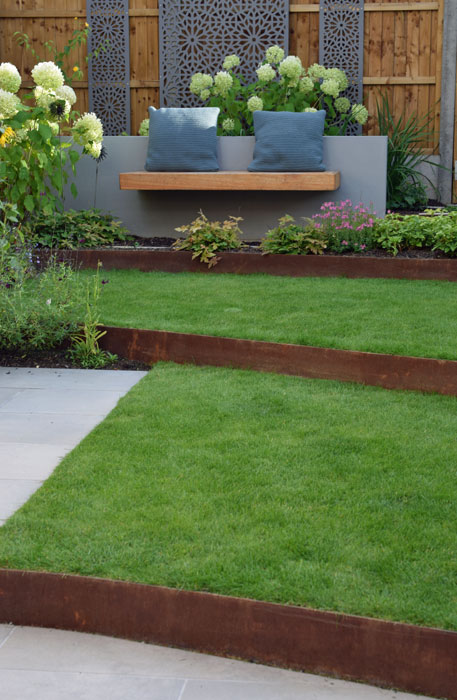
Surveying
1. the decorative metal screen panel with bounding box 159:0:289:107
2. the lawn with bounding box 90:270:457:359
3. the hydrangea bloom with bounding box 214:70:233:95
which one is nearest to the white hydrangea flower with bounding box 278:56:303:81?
the hydrangea bloom with bounding box 214:70:233:95

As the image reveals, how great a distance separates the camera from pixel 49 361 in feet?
14.2

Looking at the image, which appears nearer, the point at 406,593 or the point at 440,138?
the point at 406,593

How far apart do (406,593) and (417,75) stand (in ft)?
23.6

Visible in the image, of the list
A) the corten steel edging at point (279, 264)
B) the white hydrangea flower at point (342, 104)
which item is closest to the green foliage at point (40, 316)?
the corten steel edging at point (279, 264)

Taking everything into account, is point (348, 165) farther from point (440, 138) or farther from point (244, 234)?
point (440, 138)

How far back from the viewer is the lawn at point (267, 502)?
2.10m

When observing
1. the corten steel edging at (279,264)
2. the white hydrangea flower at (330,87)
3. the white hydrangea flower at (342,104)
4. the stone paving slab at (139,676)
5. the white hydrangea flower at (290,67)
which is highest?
the white hydrangea flower at (290,67)

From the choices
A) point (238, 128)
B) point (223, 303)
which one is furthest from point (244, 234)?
point (223, 303)

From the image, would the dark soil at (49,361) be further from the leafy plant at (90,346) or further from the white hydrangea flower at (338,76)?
the white hydrangea flower at (338,76)

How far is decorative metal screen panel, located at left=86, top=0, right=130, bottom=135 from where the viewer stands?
27.3ft

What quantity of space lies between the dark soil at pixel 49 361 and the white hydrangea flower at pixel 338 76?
467 cm

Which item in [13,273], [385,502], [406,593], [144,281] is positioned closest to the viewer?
[406,593]

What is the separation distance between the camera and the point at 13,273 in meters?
4.42

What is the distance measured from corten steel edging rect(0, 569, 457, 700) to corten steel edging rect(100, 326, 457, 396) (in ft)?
6.46
